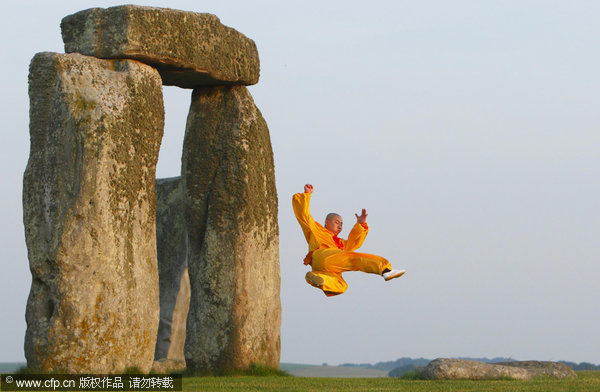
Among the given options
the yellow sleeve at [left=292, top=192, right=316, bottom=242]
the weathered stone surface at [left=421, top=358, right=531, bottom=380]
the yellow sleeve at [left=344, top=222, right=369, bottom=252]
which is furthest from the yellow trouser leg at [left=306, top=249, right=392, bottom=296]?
the weathered stone surface at [left=421, top=358, right=531, bottom=380]

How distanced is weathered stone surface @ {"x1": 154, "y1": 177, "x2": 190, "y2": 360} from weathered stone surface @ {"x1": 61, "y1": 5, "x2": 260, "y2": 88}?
3.77 meters

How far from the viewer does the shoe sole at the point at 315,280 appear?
46.2ft

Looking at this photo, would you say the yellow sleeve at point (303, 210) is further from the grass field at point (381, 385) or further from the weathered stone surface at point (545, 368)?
the weathered stone surface at point (545, 368)

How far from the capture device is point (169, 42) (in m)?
14.6

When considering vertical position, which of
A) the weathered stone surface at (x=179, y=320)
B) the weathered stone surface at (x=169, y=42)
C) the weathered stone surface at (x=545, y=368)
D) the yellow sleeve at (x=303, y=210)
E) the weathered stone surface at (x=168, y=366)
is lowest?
the weathered stone surface at (x=168, y=366)

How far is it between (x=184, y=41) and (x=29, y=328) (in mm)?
4480

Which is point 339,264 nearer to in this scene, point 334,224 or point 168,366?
point 334,224

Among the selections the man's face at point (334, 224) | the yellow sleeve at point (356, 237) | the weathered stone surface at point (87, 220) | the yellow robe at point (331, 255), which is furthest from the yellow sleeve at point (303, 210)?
the weathered stone surface at point (87, 220)

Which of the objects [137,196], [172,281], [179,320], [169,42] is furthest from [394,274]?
[179,320]

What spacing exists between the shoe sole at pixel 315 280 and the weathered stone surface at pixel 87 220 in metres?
2.06

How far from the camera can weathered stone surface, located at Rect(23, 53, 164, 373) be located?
13.0 meters

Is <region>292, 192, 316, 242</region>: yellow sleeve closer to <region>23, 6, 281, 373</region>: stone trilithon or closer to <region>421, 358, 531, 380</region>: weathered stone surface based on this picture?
<region>23, 6, 281, 373</region>: stone trilithon

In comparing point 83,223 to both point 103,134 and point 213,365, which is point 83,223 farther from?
point 213,365

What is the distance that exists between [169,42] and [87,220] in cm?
290
